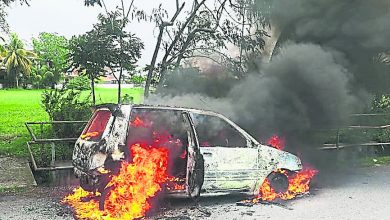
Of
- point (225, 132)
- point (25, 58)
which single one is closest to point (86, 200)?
point (225, 132)

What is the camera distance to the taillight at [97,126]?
562 cm

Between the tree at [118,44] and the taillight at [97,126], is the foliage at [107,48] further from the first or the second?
the taillight at [97,126]

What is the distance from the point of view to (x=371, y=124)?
1175cm

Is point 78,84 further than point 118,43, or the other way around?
point 78,84

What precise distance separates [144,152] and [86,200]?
1455 mm

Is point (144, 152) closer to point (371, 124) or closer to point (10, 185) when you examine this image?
point (10, 185)

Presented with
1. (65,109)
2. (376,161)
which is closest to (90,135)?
(65,109)

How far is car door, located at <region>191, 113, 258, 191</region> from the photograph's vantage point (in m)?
5.98

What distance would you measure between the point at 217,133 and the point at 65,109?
4.83m

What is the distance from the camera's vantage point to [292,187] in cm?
684

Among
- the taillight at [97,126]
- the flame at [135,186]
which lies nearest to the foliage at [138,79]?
the taillight at [97,126]

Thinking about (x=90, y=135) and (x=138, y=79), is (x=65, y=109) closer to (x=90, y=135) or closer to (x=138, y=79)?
(x=138, y=79)

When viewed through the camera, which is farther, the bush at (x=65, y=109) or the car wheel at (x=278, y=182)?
the bush at (x=65, y=109)

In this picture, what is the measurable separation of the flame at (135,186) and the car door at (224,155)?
2.18 feet
